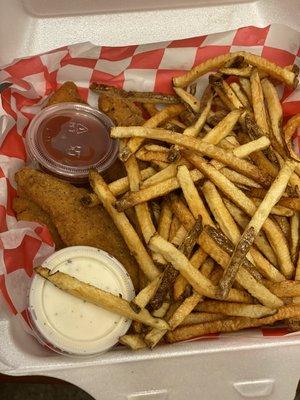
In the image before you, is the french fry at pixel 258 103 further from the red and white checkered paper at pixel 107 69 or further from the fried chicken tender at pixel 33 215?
the fried chicken tender at pixel 33 215

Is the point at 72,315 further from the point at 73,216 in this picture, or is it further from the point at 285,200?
the point at 285,200

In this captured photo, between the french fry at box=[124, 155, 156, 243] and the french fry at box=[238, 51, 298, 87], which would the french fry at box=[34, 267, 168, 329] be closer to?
the french fry at box=[124, 155, 156, 243]

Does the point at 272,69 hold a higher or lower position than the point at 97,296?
higher

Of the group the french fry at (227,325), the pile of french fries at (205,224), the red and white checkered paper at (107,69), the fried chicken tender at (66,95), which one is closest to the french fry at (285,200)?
the pile of french fries at (205,224)

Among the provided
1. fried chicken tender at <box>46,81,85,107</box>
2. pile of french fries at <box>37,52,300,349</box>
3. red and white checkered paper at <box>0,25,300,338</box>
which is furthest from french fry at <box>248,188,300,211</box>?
fried chicken tender at <box>46,81,85,107</box>

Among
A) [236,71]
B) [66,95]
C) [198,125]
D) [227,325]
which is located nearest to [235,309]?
[227,325]

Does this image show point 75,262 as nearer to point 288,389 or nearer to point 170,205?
point 170,205

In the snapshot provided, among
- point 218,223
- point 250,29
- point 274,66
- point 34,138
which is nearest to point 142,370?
point 218,223
